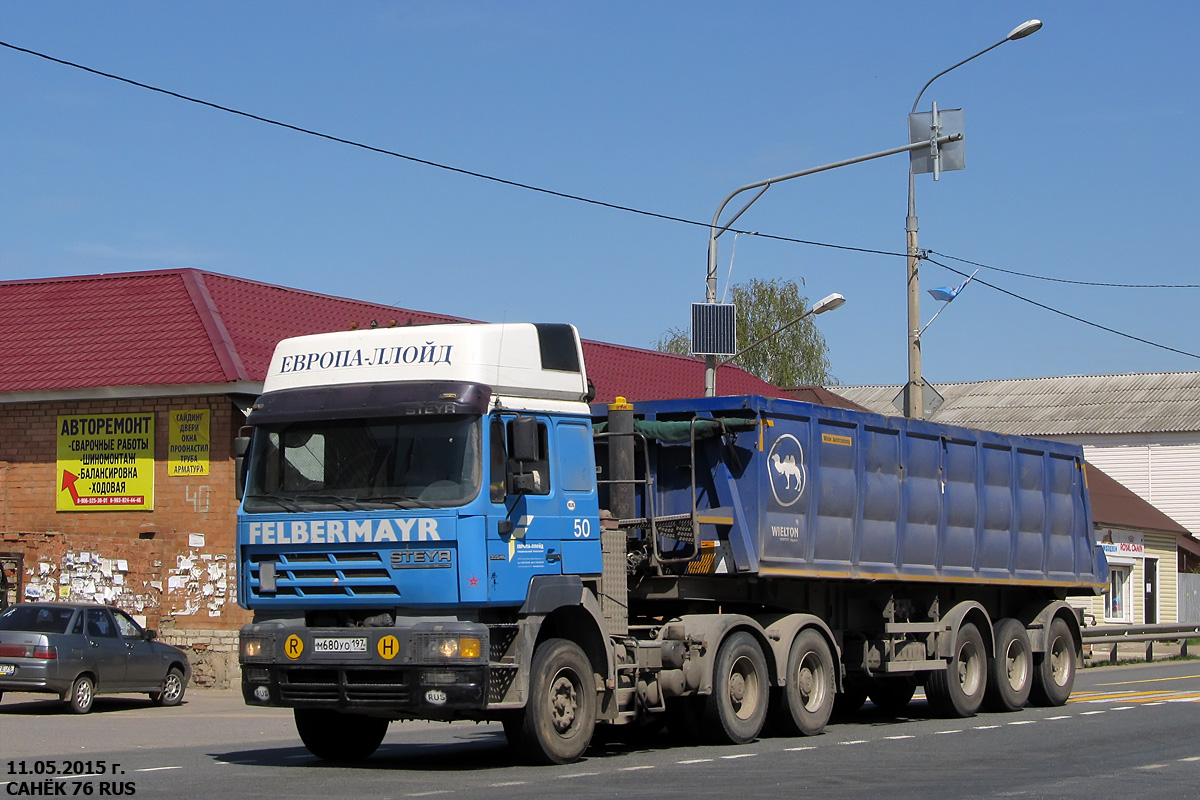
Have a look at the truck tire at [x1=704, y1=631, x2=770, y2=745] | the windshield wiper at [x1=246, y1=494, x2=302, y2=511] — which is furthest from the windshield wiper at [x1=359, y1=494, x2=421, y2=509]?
the truck tire at [x1=704, y1=631, x2=770, y2=745]

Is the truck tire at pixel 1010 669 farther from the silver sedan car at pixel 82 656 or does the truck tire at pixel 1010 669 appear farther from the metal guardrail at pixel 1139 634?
the metal guardrail at pixel 1139 634

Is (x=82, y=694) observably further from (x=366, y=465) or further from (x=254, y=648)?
(x=366, y=465)

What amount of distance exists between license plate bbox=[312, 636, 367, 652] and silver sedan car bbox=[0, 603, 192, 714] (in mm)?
8630

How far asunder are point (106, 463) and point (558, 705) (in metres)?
13.3

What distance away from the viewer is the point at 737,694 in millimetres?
14484

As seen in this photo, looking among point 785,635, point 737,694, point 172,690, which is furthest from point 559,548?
point 172,690

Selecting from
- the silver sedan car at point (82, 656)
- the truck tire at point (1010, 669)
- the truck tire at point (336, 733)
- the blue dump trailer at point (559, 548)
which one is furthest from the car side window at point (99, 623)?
the truck tire at point (1010, 669)

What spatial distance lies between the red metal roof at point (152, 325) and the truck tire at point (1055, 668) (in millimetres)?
9602

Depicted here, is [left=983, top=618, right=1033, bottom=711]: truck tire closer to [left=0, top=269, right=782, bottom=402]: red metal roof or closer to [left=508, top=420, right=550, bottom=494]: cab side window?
[left=508, top=420, right=550, bottom=494]: cab side window

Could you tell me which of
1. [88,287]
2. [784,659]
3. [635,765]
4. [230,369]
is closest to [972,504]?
[784,659]

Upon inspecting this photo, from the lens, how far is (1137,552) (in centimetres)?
4566

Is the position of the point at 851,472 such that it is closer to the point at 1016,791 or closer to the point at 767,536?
the point at 767,536

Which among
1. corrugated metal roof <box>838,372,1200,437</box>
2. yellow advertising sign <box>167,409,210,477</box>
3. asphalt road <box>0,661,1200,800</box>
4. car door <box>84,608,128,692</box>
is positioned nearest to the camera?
asphalt road <box>0,661,1200,800</box>

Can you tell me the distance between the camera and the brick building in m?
22.8
